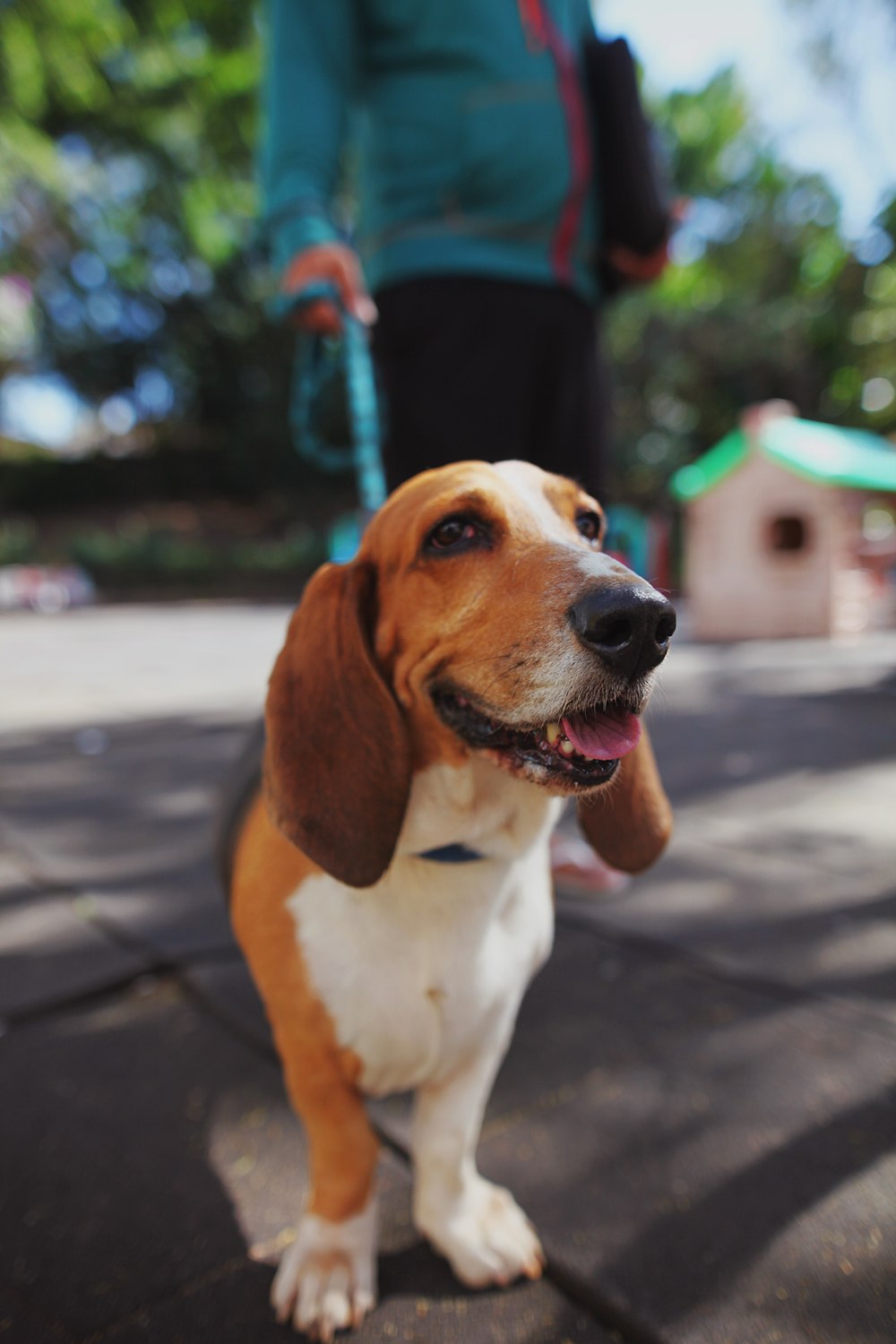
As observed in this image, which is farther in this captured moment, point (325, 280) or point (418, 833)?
point (325, 280)

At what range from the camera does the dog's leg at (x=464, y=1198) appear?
1377 millimetres

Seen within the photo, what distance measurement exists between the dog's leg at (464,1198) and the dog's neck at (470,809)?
37 cm

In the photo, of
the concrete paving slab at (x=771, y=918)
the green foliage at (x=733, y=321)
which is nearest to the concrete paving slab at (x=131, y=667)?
the concrete paving slab at (x=771, y=918)

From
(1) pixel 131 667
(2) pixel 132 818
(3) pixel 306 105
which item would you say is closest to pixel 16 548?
(1) pixel 131 667

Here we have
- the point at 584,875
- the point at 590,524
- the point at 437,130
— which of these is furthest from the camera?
the point at 584,875

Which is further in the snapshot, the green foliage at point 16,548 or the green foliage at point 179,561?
the green foliage at point 16,548

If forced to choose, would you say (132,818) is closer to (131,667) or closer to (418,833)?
(418,833)

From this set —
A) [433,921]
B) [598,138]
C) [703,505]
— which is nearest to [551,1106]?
[433,921]

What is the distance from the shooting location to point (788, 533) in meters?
10.6

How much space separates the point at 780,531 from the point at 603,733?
393 inches

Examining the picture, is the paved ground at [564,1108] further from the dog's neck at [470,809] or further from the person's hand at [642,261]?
the person's hand at [642,261]

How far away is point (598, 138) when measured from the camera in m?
2.39

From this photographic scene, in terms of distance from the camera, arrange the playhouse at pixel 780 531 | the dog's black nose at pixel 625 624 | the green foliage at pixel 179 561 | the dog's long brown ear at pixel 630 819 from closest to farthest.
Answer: the dog's black nose at pixel 625 624 < the dog's long brown ear at pixel 630 819 < the playhouse at pixel 780 531 < the green foliage at pixel 179 561

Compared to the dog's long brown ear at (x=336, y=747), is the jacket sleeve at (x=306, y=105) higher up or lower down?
higher up
